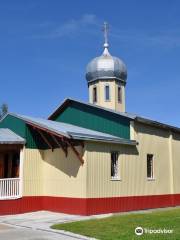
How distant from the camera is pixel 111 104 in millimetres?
23797

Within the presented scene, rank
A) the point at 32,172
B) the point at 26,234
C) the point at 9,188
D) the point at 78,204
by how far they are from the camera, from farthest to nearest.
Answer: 1. the point at 32,172
2. the point at 9,188
3. the point at 78,204
4. the point at 26,234

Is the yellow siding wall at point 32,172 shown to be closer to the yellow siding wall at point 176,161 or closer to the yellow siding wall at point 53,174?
the yellow siding wall at point 53,174

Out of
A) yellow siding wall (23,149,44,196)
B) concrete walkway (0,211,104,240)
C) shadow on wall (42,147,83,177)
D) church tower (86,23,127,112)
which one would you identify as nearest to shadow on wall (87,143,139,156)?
shadow on wall (42,147,83,177)

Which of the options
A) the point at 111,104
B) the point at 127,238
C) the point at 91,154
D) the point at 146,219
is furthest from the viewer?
the point at 111,104

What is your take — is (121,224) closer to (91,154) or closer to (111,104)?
(91,154)

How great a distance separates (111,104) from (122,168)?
6.00 m

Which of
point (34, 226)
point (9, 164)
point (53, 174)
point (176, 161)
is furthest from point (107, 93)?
point (34, 226)

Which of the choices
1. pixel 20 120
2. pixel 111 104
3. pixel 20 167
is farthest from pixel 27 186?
pixel 111 104

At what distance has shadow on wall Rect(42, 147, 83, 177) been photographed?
17547mm

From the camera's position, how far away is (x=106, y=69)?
24547 millimetres

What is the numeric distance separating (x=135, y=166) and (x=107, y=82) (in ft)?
22.2

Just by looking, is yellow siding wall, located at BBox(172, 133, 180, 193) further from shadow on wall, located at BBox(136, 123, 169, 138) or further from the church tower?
the church tower

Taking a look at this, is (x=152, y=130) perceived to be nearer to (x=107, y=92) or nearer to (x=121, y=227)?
(x=107, y=92)

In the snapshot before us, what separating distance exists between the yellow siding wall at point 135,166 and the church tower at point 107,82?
3.77 m
